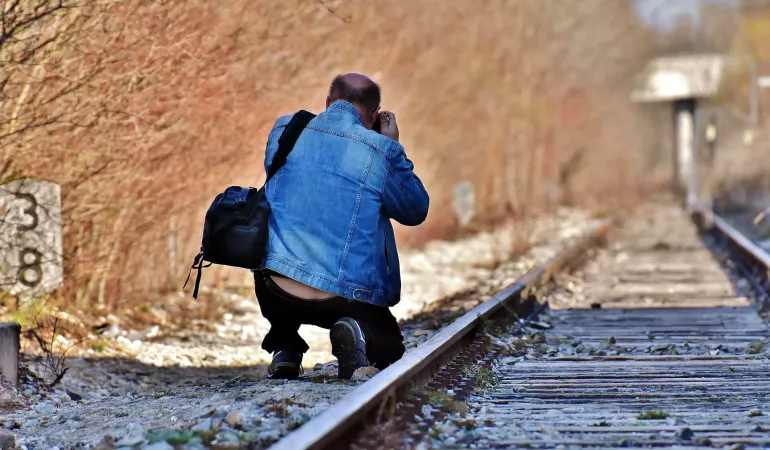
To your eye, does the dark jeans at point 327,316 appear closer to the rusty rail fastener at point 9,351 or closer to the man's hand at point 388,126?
the man's hand at point 388,126

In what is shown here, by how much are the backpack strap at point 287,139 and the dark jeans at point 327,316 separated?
1.63ft

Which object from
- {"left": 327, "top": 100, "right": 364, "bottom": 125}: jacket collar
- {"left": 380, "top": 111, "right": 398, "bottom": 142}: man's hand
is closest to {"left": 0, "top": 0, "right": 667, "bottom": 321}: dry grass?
{"left": 327, "top": 100, "right": 364, "bottom": 125}: jacket collar

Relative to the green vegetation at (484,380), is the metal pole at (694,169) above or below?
above

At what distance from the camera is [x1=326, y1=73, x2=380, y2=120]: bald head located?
19.3 ft

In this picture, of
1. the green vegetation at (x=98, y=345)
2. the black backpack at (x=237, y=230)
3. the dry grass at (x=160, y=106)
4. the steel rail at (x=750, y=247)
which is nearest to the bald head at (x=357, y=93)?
the black backpack at (x=237, y=230)

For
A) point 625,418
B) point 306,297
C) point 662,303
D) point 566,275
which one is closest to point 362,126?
point 306,297

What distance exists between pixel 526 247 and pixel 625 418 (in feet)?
49.1

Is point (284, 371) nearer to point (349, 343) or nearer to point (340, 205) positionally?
point (349, 343)

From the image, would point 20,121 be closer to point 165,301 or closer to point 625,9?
point 165,301

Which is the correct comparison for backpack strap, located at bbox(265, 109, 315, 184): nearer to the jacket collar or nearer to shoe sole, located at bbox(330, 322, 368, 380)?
the jacket collar

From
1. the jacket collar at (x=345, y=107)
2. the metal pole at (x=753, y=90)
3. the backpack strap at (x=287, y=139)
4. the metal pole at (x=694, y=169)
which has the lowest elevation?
the backpack strap at (x=287, y=139)

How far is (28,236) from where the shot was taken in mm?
8148

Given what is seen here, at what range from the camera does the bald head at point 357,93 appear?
5875 millimetres

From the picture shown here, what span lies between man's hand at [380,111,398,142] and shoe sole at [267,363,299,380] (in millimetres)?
1189
